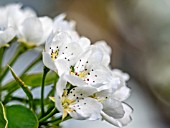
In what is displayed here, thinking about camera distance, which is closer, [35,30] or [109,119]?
[109,119]

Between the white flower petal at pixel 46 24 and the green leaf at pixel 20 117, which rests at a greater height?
the white flower petal at pixel 46 24

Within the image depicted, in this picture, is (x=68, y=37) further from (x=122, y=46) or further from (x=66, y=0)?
(x=66, y=0)

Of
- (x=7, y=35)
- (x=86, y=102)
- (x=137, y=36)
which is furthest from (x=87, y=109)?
(x=137, y=36)

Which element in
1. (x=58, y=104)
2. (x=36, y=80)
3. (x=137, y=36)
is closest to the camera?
(x=58, y=104)

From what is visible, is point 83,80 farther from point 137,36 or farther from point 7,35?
point 137,36

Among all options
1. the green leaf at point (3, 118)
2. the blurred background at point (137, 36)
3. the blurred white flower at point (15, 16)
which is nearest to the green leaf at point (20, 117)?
the green leaf at point (3, 118)

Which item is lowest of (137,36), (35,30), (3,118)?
(3,118)

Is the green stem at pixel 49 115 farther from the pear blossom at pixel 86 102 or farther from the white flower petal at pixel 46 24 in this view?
the white flower petal at pixel 46 24

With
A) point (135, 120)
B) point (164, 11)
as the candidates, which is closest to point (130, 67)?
point (164, 11)
